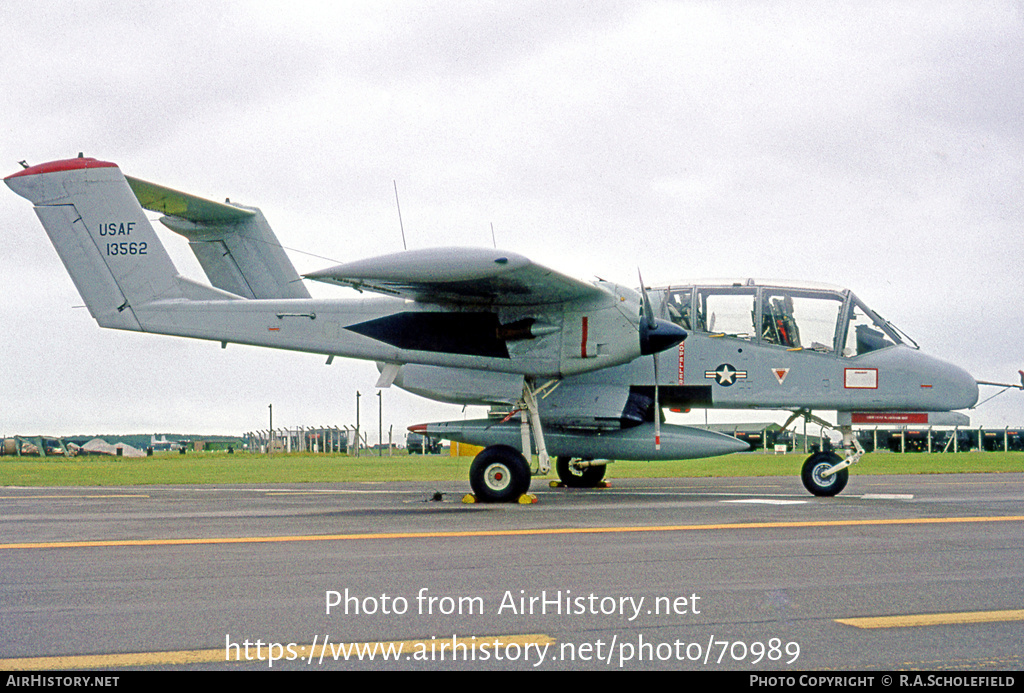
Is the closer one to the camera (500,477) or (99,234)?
(500,477)

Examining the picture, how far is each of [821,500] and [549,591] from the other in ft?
28.2

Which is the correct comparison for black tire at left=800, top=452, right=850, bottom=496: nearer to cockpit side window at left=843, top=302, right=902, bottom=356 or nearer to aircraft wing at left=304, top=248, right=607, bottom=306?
cockpit side window at left=843, top=302, right=902, bottom=356

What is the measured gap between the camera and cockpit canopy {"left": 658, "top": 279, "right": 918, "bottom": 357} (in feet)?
45.2

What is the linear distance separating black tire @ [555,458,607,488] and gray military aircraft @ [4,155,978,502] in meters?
1.74

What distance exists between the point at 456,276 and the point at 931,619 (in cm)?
745

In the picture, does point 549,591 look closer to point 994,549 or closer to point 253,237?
point 994,549

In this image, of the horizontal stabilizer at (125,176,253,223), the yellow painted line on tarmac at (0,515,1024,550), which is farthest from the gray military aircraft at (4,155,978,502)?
the yellow painted line on tarmac at (0,515,1024,550)

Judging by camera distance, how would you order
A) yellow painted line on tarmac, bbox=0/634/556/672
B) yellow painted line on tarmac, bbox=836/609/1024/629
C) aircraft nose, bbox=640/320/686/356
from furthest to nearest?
1. aircraft nose, bbox=640/320/686/356
2. yellow painted line on tarmac, bbox=836/609/1024/629
3. yellow painted line on tarmac, bbox=0/634/556/672

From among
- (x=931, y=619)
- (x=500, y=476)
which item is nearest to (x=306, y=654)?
(x=931, y=619)

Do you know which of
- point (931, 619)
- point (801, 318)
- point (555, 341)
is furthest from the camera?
point (801, 318)

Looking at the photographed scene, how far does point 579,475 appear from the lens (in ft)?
55.7

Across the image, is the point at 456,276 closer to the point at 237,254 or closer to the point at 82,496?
the point at 82,496

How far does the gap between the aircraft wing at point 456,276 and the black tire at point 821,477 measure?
4400 millimetres

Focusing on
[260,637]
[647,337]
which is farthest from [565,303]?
[260,637]
